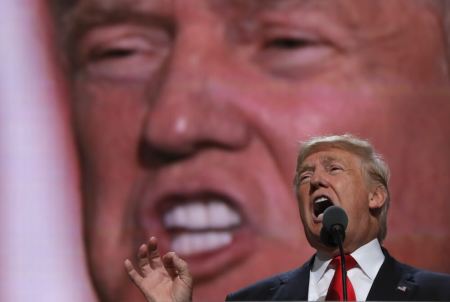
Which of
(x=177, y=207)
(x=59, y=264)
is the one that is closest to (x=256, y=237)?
(x=177, y=207)

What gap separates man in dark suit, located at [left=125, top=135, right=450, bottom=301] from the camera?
58.6 inches

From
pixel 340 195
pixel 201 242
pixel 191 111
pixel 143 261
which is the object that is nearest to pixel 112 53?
pixel 191 111

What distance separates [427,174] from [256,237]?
458 mm

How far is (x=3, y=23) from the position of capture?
2.74 metres

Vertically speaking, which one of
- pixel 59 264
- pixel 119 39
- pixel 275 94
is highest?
pixel 119 39

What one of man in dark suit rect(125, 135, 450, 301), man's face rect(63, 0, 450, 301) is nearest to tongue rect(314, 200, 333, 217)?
man in dark suit rect(125, 135, 450, 301)

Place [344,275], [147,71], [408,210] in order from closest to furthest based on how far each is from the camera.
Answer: [344,275] < [408,210] < [147,71]

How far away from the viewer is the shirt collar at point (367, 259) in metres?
1.51

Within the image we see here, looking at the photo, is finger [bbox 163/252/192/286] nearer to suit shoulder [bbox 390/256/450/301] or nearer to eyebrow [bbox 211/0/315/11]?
suit shoulder [bbox 390/256/450/301]

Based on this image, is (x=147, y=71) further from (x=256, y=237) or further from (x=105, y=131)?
(x=256, y=237)

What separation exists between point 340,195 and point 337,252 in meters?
0.09

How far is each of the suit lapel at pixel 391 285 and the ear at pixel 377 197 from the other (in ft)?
0.29

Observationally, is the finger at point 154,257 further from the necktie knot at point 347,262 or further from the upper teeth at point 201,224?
the upper teeth at point 201,224

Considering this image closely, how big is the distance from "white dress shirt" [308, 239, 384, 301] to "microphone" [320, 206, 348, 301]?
9 cm
